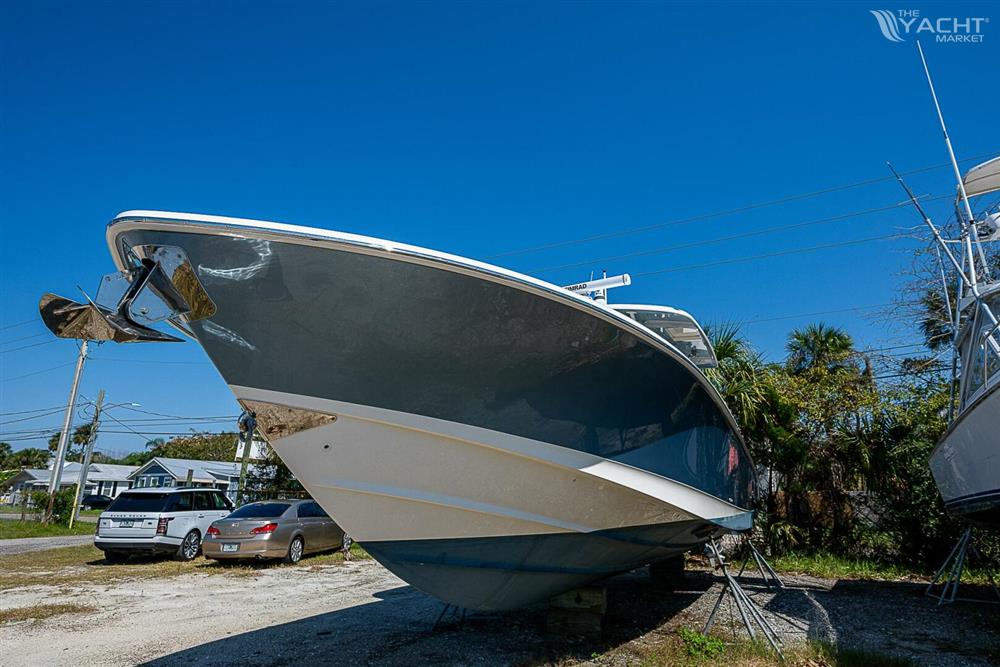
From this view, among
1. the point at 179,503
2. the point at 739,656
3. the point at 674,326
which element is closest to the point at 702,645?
the point at 739,656

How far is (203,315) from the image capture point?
3.17 meters

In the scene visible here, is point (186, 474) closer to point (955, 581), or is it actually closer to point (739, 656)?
point (739, 656)

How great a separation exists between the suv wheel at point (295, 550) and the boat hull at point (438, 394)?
295 inches

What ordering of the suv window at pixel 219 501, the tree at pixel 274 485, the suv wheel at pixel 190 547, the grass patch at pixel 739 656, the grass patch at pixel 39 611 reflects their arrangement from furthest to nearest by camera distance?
the tree at pixel 274 485 → the suv window at pixel 219 501 → the suv wheel at pixel 190 547 → the grass patch at pixel 39 611 → the grass patch at pixel 739 656

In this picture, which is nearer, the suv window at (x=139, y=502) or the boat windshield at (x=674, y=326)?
the boat windshield at (x=674, y=326)

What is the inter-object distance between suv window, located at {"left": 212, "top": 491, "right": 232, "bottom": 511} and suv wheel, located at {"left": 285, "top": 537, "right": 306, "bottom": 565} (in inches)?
101

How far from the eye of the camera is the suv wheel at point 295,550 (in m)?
10.4

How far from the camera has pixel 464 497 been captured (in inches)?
141

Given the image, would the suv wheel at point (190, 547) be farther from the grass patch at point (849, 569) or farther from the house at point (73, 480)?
the house at point (73, 480)

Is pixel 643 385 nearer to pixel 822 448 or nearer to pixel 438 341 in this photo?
pixel 438 341

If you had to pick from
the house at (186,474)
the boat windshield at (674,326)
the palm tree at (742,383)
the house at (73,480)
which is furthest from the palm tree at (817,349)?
the house at (73,480)

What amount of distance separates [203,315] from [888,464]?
35.7 feet

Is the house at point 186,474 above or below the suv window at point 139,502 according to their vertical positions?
above

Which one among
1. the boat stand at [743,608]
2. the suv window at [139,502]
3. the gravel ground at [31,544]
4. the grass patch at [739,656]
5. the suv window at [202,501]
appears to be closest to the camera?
the grass patch at [739,656]
